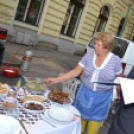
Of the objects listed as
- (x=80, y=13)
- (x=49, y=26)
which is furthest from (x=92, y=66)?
(x=80, y=13)

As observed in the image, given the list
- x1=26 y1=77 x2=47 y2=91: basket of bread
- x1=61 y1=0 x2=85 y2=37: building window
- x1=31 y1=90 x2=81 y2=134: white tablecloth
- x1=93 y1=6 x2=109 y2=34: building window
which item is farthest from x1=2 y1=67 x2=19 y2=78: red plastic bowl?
x1=93 y1=6 x2=109 y2=34: building window

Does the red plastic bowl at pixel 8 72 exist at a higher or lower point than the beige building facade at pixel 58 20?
lower

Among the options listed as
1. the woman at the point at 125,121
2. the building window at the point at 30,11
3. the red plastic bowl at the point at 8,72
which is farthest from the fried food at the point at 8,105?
the building window at the point at 30,11

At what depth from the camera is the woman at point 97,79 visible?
244 centimetres

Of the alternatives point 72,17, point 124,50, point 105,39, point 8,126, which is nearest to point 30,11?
point 72,17

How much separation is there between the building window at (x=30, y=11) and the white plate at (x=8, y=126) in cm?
851

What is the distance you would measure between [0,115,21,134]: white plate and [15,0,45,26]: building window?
27.9 ft

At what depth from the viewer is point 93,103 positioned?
2510 millimetres

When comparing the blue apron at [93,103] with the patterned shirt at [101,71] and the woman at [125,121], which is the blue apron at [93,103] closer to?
the patterned shirt at [101,71]

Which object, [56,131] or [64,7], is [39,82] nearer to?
[56,131]

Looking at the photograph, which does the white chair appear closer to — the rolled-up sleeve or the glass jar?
the rolled-up sleeve

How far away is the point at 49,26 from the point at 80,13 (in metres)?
2.78

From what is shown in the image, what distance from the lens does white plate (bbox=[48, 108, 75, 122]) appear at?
5.74 ft

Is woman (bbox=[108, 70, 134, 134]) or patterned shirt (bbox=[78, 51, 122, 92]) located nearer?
woman (bbox=[108, 70, 134, 134])
